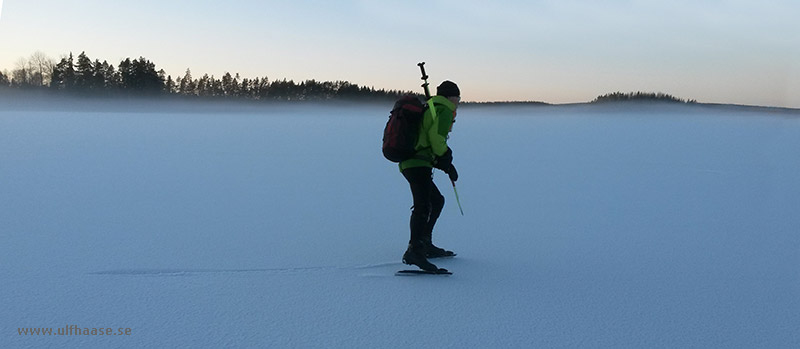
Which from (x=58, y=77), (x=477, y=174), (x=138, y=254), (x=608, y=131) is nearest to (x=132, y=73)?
(x=58, y=77)

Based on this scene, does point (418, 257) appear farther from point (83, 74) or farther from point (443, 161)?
point (83, 74)

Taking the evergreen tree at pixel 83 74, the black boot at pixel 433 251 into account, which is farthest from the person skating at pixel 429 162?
the evergreen tree at pixel 83 74

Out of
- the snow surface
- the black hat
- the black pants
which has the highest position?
the black hat

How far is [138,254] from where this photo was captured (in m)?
5.56

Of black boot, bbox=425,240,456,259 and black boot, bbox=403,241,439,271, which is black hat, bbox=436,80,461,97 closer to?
black boot, bbox=403,241,439,271

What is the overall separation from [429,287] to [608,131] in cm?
2359

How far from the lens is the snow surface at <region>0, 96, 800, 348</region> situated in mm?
3893

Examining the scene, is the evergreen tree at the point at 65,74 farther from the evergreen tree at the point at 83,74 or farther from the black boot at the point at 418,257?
the black boot at the point at 418,257

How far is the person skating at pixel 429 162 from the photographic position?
4.93 metres

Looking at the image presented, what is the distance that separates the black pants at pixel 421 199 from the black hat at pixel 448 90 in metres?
0.63

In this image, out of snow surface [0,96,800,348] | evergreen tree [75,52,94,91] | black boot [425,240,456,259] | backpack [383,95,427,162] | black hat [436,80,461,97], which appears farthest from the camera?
evergreen tree [75,52,94,91]

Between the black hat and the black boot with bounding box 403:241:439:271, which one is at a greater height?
the black hat

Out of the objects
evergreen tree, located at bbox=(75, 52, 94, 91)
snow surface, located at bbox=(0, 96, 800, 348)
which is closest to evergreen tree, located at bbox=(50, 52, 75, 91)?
evergreen tree, located at bbox=(75, 52, 94, 91)

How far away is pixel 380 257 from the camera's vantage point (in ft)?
18.9
